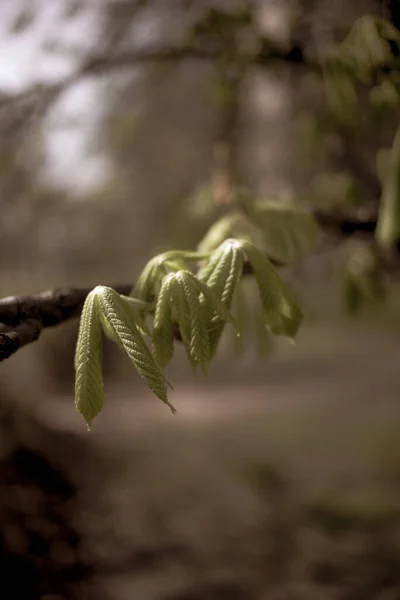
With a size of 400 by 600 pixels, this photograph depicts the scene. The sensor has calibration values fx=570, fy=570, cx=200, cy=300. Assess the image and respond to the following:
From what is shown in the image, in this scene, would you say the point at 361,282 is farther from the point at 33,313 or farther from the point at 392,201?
the point at 33,313

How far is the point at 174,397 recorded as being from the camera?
9.75 feet

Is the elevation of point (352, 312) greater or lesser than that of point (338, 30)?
lesser

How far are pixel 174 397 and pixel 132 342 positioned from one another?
2.39m

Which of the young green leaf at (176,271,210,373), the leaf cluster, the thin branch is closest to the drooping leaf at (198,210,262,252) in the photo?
the thin branch

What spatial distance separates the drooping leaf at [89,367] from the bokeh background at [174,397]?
27 cm

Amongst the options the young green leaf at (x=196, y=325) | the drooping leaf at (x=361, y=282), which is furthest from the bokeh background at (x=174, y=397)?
the young green leaf at (x=196, y=325)

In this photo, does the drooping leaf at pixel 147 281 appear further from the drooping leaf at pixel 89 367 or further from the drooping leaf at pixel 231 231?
the drooping leaf at pixel 231 231

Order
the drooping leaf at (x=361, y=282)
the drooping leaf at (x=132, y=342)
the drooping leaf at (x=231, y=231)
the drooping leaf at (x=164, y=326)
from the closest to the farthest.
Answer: the drooping leaf at (x=132, y=342)
the drooping leaf at (x=164, y=326)
the drooping leaf at (x=231, y=231)
the drooping leaf at (x=361, y=282)

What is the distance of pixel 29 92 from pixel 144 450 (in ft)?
4.46

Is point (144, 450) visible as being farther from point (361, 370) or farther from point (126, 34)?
point (361, 370)

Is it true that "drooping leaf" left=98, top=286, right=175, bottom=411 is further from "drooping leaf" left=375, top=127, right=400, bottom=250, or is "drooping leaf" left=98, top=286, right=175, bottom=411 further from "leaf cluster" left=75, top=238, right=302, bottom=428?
"drooping leaf" left=375, top=127, right=400, bottom=250

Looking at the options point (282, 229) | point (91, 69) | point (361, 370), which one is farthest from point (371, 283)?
point (361, 370)

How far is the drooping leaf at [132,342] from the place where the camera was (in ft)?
1.99

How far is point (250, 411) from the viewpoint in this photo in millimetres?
3100
